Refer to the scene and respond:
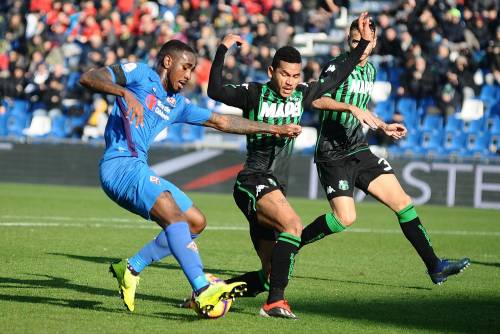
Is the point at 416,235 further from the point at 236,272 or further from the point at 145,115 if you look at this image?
the point at 145,115

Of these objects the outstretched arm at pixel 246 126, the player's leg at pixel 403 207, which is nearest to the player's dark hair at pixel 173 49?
the outstretched arm at pixel 246 126

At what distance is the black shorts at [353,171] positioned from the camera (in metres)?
9.51

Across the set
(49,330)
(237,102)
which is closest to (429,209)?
(237,102)

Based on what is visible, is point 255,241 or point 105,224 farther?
point 105,224

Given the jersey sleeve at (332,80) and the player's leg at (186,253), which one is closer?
the player's leg at (186,253)

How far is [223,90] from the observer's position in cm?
823

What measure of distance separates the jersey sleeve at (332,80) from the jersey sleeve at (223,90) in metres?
0.58

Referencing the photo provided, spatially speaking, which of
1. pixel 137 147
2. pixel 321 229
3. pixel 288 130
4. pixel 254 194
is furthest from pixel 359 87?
pixel 137 147

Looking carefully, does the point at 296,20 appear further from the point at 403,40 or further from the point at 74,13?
the point at 74,13

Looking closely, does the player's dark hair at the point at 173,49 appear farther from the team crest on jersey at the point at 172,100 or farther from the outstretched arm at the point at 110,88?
the outstretched arm at the point at 110,88

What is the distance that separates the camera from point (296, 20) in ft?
89.4

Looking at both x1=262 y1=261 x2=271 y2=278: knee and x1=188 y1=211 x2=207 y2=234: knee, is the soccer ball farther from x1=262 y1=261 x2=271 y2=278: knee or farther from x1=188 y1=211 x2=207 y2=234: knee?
x1=262 y1=261 x2=271 y2=278: knee

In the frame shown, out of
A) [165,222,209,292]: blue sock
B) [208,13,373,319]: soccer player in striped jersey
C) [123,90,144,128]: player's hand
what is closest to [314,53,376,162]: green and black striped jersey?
[208,13,373,319]: soccer player in striped jersey

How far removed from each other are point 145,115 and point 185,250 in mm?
1117
